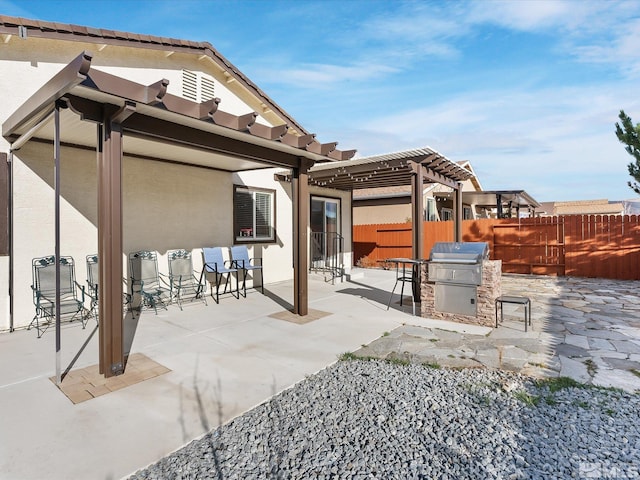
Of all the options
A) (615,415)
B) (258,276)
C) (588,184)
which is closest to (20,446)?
(615,415)

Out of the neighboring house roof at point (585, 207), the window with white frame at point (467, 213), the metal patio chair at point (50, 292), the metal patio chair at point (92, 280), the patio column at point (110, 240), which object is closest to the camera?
the patio column at point (110, 240)

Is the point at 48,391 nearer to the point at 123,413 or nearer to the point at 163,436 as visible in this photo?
the point at 123,413

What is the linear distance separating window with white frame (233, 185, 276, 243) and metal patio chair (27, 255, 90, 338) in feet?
10.6

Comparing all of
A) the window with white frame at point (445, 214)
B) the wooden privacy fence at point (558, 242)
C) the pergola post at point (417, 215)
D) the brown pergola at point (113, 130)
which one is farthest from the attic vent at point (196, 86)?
the window with white frame at point (445, 214)

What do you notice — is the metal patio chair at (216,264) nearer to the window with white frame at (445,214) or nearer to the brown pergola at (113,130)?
the brown pergola at (113,130)

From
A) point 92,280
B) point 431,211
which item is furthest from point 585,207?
point 92,280

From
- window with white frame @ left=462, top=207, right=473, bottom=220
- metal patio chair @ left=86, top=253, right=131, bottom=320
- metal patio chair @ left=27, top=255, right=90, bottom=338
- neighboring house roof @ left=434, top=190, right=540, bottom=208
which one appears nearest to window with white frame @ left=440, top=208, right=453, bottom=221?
window with white frame @ left=462, top=207, right=473, bottom=220

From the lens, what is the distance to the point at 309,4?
7.96 meters

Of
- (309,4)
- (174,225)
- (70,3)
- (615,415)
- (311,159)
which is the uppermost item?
(309,4)

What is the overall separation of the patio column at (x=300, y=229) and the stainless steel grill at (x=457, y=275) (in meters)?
1.96

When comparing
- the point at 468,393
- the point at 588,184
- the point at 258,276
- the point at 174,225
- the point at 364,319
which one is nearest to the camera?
the point at 468,393

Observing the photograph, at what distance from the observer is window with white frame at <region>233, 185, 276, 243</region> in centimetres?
802

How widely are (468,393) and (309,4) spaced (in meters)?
8.20

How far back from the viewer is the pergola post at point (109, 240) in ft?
11.0
